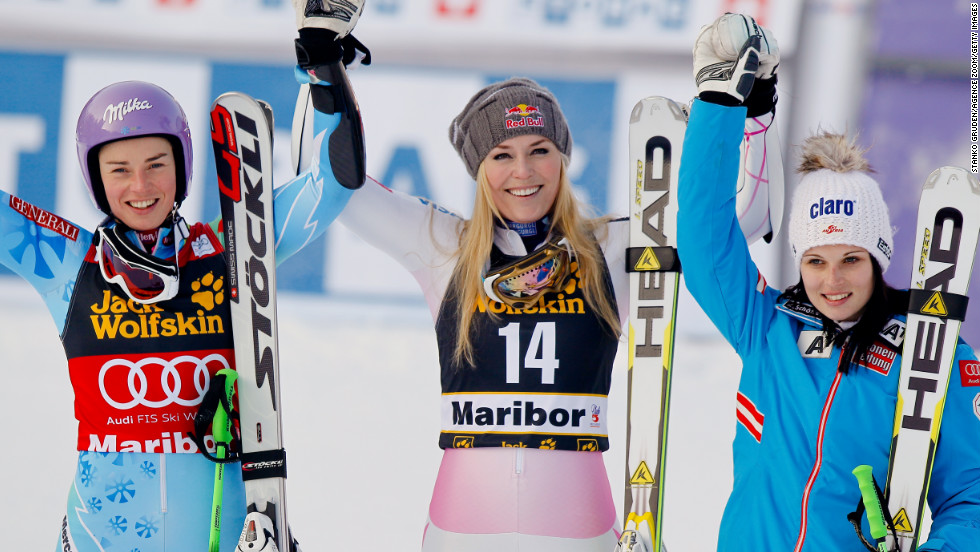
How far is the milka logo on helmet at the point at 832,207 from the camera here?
187cm

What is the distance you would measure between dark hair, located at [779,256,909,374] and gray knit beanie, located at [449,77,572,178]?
0.69 m

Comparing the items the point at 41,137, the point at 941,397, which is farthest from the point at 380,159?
the point at 941,397

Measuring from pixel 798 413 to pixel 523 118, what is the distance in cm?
91

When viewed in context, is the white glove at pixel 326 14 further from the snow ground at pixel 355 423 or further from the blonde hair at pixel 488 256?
the snow ground at pixel 355 423

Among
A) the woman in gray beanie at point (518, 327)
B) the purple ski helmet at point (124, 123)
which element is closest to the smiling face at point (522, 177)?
the woman in gray beanie at point (518, 327)

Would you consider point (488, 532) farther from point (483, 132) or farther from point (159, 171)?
point (159, 171)

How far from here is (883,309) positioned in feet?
6.28

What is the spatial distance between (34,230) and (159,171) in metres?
0.31

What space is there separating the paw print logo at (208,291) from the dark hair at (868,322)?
4.15ft

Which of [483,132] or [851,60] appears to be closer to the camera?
[483,132]

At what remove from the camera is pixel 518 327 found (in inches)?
83.7

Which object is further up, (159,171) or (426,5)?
(426,5)

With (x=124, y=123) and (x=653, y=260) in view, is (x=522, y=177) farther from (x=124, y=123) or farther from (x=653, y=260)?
(x=124, y=123)

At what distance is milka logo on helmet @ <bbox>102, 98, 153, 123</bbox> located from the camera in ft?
6.73
